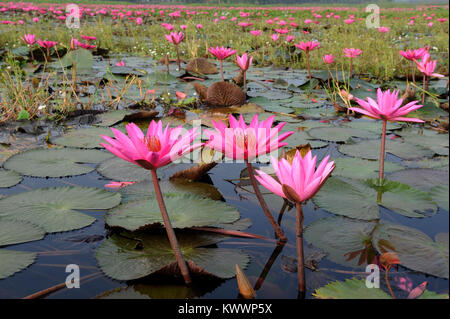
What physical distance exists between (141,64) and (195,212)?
4.09m

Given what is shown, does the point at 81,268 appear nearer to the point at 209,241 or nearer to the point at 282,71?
the point at 209,241

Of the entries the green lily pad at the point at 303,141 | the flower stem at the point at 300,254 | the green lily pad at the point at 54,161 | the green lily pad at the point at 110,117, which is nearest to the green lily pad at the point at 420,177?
the green lily pad at the point at 303,141

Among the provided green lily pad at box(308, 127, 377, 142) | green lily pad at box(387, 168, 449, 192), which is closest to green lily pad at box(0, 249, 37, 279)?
green lily pad at box(387, 168, 449, 192)

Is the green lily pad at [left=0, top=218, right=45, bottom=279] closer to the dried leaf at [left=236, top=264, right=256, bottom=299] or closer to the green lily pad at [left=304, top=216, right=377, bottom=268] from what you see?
the dried leaf at [left=236, top=264, right=256, bottom=299]

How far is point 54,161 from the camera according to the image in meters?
1.89

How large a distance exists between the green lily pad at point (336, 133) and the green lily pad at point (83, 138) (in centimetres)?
126

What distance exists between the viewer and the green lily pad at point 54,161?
178 centimetres

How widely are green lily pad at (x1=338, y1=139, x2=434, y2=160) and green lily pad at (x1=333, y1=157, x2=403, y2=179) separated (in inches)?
4.4

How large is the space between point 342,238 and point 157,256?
0.57 meters

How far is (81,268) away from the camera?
111cm

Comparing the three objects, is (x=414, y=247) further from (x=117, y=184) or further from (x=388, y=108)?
(x=117, y=184)

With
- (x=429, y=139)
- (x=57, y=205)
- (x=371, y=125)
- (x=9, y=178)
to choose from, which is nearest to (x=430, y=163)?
(x=429, y=139)

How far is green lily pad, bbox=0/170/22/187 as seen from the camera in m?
1.63
